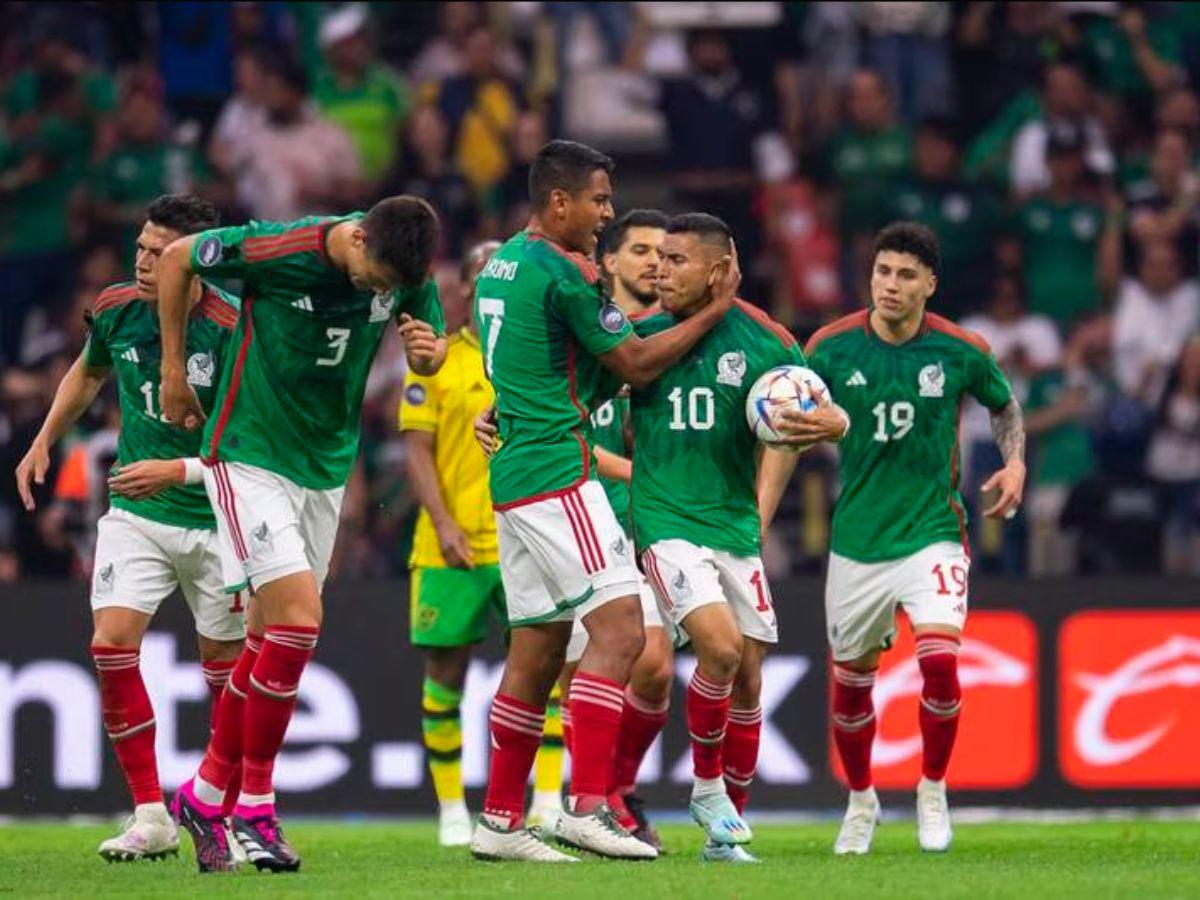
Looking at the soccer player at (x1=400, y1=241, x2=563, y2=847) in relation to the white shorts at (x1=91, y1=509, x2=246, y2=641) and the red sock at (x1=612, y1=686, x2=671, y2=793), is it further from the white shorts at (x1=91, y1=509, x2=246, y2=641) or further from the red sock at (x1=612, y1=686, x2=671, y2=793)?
the white shorts at (x1=91, y1=509, x2=246, y2=641)

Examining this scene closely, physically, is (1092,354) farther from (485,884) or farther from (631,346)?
(485,884)

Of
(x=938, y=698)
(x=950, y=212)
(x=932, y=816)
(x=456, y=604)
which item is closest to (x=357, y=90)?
(x=950, y=212)

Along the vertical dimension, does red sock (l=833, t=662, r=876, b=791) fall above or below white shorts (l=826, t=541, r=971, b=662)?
below

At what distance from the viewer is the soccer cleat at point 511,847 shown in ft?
30.3

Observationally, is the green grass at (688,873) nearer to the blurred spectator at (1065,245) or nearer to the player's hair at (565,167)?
the player's hair at (565,167)

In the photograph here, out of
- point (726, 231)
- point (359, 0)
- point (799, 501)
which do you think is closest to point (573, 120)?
point (359, 0)

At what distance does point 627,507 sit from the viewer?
444 inches

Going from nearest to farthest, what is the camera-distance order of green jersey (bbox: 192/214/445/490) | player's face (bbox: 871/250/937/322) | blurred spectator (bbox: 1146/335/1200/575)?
green jersey (bbox: 192/214/445/490), player's face (bbox: 871/250/937/322), blurred spectator (bbox: 1146/335/1200/575)

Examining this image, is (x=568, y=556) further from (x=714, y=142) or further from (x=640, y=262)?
(x=714, y=142)

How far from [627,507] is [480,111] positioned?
7.45 meters

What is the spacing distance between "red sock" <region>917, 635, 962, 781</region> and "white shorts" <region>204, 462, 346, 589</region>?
263 cm

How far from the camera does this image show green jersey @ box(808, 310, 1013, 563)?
34.7 feet

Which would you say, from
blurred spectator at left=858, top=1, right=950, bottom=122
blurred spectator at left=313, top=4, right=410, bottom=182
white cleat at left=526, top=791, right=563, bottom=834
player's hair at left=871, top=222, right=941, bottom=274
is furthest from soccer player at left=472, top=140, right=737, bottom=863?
blurred spectator at left=858, top=1, right=950, bottom=122

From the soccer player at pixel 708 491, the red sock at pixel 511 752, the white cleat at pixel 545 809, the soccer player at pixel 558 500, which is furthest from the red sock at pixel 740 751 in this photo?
the white cleat at pixel 545 809
